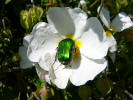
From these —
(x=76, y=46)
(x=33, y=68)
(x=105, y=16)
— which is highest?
(x=105, y=16)

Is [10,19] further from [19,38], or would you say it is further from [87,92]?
[87,92]

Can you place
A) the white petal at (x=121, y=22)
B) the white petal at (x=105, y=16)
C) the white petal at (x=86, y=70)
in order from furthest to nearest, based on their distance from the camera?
1. the white petal at (x=121, y=22)
2. the white petal at (x=105, y=16)
3. the white petal at (x=86, y=70)

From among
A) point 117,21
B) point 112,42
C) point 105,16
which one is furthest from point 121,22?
point 112,42

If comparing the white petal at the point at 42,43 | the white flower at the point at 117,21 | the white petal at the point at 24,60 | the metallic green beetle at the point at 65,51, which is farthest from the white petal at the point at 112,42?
the white petal at the point at 24,60

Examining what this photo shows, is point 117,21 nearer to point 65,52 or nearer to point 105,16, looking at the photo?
point 105,16

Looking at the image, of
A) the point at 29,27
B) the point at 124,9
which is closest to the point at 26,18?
the point at 29,27

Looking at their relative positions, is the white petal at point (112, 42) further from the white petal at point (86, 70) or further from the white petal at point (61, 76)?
the white petal at point (61, 76)
